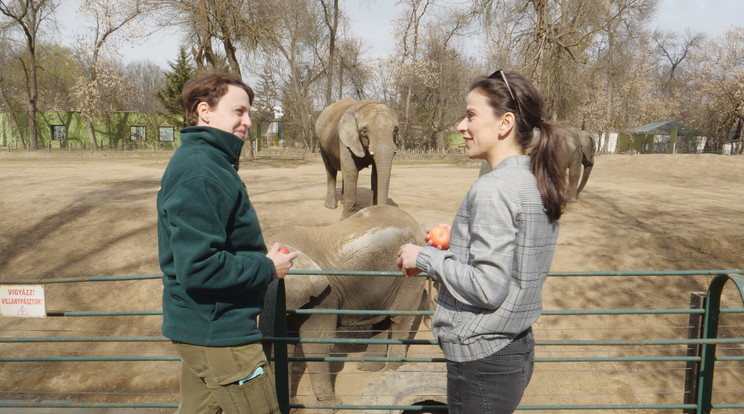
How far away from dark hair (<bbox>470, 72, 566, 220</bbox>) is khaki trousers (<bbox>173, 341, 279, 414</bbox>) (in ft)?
4.03

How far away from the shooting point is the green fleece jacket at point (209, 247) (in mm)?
1624

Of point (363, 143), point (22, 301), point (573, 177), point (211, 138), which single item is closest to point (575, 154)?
point (573, 177)

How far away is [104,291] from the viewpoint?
6.71 m

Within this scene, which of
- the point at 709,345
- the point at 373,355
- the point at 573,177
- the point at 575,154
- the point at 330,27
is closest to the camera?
the point at 709,345

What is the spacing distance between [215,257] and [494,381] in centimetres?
103

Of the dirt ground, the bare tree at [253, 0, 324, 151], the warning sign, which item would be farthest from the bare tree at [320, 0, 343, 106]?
the warning sign

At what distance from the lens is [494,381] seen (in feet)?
5.24

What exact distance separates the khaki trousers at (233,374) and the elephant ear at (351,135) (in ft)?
21.4

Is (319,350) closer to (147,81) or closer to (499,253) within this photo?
(499,253)

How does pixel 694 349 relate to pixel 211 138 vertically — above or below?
below

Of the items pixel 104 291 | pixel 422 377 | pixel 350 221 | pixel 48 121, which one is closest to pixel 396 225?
pixel 350 221

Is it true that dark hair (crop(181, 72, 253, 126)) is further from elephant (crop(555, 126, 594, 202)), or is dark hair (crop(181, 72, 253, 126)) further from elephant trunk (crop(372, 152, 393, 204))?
elephant (crop(555, 126, 594, 202))

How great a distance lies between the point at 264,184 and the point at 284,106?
31.2m

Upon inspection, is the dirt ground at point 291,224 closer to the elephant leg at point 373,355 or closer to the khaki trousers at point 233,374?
the khaki trousers at point 233,374
